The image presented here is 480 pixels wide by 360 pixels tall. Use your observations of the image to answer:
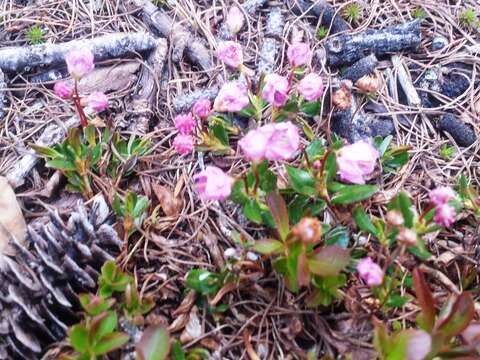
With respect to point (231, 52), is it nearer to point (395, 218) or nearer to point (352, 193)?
point (352, 193)

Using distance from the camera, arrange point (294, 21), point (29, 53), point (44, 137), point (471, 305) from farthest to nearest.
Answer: point (294, 21)
point (29, 53)
point (44, 137)
point (471, 305)

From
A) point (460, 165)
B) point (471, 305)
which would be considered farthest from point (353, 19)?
point (471, 305)

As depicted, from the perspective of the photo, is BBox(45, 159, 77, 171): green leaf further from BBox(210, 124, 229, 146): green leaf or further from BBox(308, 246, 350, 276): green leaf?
BBox(308, 246, 350, 276): green leaf

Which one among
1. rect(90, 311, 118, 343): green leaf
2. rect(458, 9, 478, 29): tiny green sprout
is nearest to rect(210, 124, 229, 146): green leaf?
rect(90, 311, 118, 343): green leaf

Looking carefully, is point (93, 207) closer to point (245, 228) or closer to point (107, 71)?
point (245, 228)

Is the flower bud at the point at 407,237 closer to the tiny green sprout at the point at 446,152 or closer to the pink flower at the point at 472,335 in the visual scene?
the pink flower at the point at 472,335

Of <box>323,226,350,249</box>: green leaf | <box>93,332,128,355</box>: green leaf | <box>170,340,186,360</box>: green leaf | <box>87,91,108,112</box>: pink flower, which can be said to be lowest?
<box>170,340,186,360</box>: green leaf

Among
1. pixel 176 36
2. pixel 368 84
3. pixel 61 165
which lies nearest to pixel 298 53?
pixel 368 84
